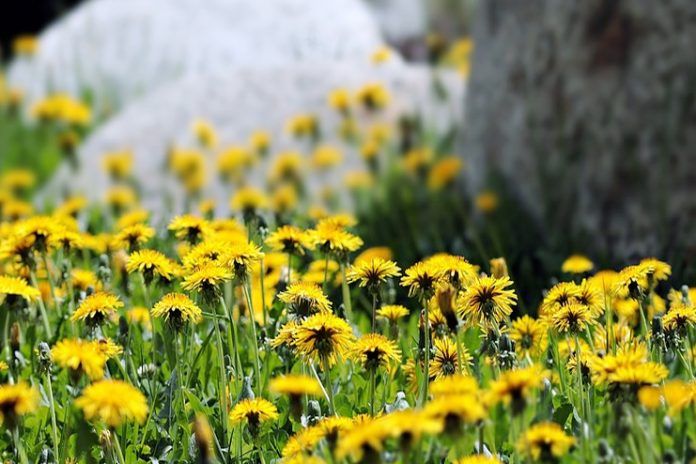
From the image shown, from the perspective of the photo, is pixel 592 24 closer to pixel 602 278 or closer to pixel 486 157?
pixel 486 157

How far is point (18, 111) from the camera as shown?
25.8ft

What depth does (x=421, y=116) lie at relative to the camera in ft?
21.0

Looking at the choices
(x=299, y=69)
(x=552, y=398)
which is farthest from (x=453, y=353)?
(x=299, y=69)

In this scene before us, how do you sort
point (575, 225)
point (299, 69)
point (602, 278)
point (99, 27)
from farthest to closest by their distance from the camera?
point (99, 27)
point (299, 69)
point (575, 225)
point (602, 278)

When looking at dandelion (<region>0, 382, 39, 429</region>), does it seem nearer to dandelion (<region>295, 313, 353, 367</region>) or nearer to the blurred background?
dandelion (<region>295, 313, 353, 367</region>)

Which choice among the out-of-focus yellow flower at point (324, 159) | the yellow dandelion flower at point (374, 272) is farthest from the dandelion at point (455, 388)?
the out-of-focus yellow flower at point (324, 159)

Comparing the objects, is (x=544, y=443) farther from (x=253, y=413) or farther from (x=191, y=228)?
(x=191, y=228)

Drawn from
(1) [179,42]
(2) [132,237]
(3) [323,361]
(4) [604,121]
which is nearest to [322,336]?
(3) [323,361]

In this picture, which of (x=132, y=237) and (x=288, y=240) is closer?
(x=288, y=240)

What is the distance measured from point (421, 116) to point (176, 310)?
4499mm

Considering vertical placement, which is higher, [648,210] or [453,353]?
[648,210]

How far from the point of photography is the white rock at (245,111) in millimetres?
6266

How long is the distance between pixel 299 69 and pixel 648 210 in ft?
10.9

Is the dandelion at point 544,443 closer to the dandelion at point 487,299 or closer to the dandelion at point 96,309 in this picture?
the dandelion at point 487,299
